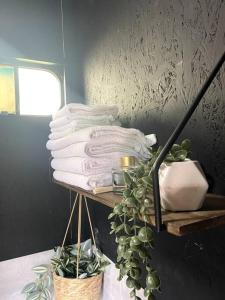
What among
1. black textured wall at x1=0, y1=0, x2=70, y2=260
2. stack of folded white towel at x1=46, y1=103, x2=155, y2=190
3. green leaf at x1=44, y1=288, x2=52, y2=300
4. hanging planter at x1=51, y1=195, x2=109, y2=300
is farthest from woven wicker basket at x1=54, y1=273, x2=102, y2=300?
stack of folded white towel at x1=46, y1=103, x2=155, y2=190

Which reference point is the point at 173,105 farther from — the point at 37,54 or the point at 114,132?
the point at 37,54

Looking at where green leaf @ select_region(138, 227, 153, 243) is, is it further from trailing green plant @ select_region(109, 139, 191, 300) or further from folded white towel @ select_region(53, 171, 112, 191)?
folded white towel @ select_region(53, 171, 112, 191)

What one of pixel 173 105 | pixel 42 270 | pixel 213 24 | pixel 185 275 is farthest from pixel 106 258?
pixel 213 24

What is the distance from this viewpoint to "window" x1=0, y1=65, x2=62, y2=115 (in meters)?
1.36

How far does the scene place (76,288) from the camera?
109 centimetres

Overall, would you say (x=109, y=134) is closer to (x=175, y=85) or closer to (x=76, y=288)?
(x=175, y=85)

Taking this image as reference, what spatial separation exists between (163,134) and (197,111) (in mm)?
162

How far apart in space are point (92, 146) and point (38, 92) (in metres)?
0.83

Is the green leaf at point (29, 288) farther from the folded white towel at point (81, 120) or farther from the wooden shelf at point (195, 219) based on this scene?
the wooden shelf at point (195, 219)

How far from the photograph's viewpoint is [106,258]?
4.09ft

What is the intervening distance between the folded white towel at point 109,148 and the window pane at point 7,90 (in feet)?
2.18

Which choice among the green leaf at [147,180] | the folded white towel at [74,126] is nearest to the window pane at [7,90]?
the folded white towel at [74,126]

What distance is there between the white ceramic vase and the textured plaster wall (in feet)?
0.51

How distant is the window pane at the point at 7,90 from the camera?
1.35m
